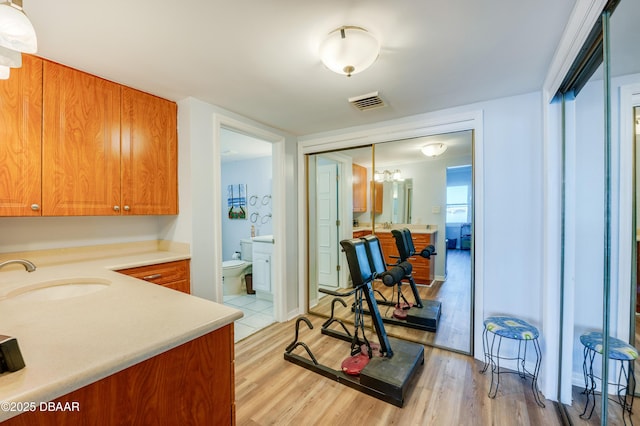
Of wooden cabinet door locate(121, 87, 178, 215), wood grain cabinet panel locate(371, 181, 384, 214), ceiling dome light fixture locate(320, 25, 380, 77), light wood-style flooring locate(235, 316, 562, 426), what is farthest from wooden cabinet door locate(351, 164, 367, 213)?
wooden cabinet door locate(121, 87, 178, 215)

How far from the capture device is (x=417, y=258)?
310 centimetres

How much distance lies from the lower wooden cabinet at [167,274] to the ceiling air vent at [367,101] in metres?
1.98

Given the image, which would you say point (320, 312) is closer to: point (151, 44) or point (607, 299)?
point (607, 299)

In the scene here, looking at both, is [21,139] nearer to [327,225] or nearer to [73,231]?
[73,231]

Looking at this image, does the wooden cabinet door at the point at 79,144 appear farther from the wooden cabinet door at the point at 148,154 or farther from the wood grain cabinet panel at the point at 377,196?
the wood grain cabinet panel at the point at 377,196

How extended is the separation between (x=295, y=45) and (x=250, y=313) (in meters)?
3.04

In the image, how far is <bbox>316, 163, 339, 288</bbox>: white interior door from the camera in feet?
11.4

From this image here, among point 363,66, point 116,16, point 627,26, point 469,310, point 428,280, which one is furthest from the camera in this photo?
point 428,280

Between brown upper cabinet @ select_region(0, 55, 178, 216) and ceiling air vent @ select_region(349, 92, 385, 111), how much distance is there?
5.22 ft

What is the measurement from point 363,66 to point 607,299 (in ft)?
5.72

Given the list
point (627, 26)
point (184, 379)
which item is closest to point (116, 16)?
point (184, 379)

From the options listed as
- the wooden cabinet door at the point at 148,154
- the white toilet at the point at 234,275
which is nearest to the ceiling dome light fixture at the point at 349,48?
the wooden cabinet door at the point at 148,154

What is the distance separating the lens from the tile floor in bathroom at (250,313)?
9.73ft

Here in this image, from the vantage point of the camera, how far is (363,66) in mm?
1530
